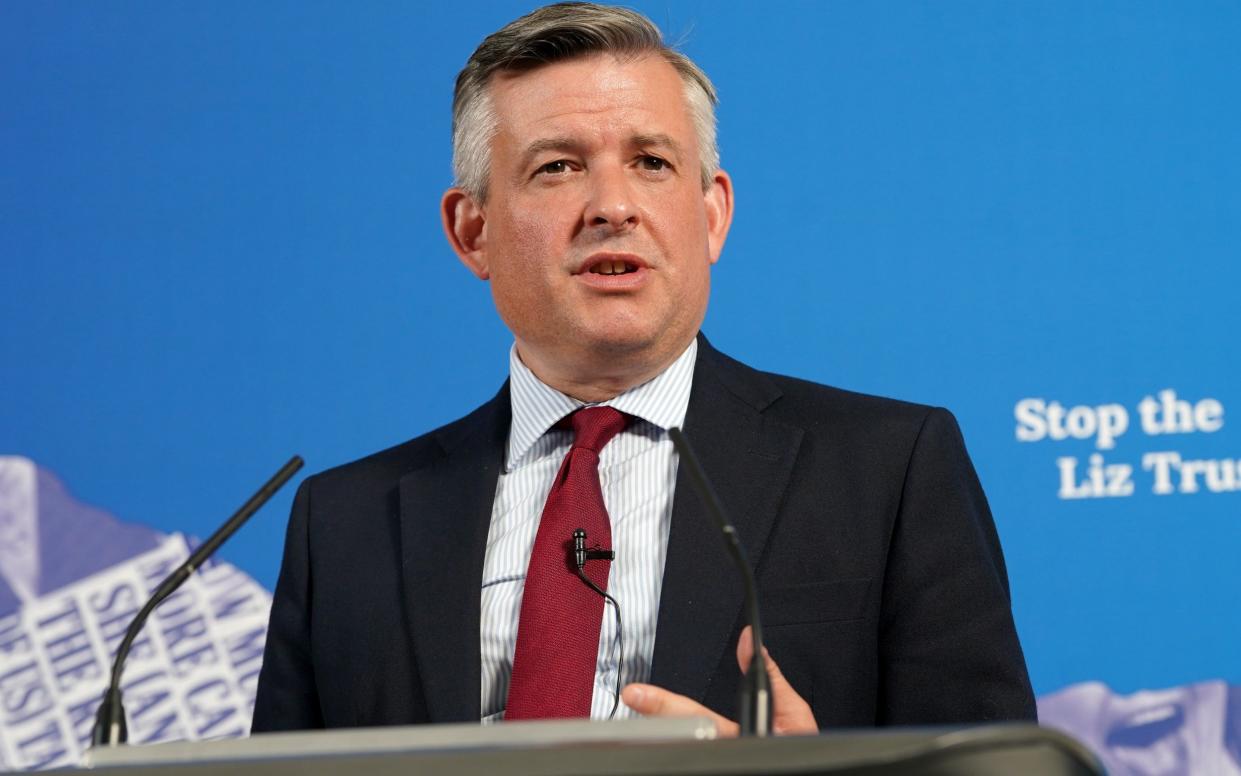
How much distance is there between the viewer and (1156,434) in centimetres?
203

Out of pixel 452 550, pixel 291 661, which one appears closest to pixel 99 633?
pixel 291 661

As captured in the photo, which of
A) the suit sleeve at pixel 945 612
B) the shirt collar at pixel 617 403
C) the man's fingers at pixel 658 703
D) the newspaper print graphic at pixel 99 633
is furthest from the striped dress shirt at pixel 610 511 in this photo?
the newspaper print graphic at pixel 99 633

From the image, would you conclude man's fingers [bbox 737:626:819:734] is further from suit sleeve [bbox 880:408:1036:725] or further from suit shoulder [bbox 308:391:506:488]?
suit shoulder [bbox 308:391:506:488]

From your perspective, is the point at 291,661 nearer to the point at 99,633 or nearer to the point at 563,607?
the point at 563,607

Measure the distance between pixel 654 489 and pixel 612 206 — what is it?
328 millimetres

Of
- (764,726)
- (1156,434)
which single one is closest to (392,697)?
(764,726)

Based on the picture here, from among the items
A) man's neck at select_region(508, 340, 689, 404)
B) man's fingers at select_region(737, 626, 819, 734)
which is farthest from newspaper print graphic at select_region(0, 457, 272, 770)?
man's fingers at select_region(737, 626, 819, 734)

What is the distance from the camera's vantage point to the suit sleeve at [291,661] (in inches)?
69.8

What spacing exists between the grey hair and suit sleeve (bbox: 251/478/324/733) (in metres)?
0.53

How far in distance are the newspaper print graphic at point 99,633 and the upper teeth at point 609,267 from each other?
3.10 feet

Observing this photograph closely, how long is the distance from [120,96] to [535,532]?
141cm

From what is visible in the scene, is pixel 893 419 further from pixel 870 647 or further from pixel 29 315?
pixel 29 315

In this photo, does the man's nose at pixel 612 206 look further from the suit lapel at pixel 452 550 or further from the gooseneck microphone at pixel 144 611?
the gooseneck microphone at pixel 144 611

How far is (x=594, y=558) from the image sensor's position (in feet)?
5.28
